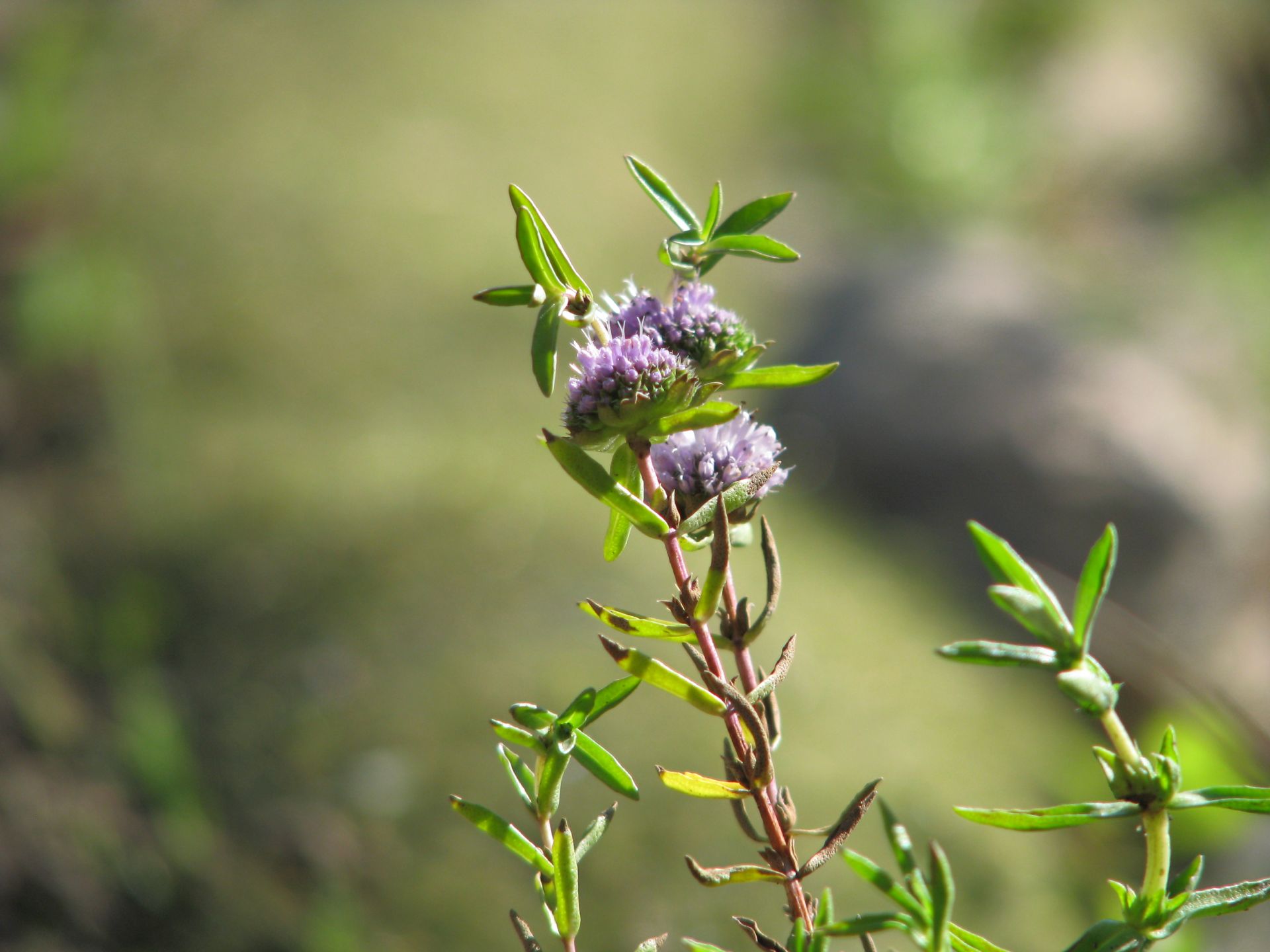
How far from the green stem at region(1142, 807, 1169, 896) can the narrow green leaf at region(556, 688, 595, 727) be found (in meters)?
0.16

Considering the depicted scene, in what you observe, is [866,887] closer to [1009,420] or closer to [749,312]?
[1009,420]

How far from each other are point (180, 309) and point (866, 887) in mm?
1238

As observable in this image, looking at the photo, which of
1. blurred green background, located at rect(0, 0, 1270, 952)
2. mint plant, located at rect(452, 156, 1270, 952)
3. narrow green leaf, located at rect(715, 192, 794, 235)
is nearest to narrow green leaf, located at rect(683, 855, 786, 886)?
mint plant, located at rect(452, 156, 1270, 952)

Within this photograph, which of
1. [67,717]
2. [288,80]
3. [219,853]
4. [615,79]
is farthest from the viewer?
[615,79]

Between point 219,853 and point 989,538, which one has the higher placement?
point 989,538

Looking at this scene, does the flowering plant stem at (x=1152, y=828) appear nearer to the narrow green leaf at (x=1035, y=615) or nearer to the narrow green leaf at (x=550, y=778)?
the narrow green leaf at (x=1035, y=615)

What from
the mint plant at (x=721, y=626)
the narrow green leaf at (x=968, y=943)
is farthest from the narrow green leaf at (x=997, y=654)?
the narrow green leaf at (x=968, y=943)

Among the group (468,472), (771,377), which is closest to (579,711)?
(771,377)

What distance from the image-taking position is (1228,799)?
0.98 ft

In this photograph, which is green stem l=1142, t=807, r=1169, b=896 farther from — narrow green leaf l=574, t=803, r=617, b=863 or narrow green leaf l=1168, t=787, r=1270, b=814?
narrow green leaf l=574, t=803, r=617, b=863

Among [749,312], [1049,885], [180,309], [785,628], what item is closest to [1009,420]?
[749,312]

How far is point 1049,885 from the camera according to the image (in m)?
1.04

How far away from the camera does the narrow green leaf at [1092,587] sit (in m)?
0.27

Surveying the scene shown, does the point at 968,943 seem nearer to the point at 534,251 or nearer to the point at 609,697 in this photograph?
the point at 609,697
